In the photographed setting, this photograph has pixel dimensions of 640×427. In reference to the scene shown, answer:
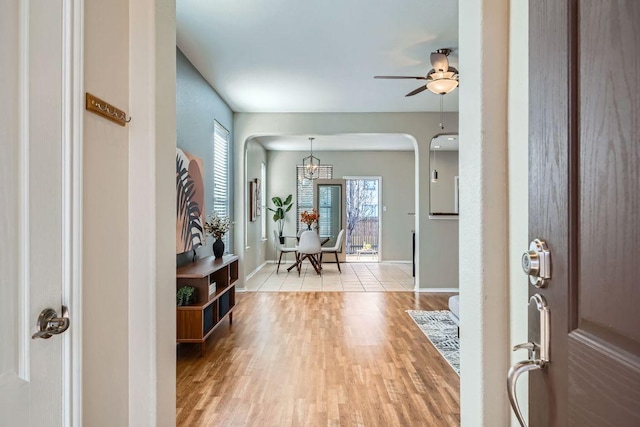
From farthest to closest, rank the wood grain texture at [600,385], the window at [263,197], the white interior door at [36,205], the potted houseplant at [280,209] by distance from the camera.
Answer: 1. the potted houseplant at [280,209]
2. the window at [263,197]
3. the white interior door at [36,205]
4. the wood grain texture at [600,385]

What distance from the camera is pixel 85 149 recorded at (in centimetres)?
106

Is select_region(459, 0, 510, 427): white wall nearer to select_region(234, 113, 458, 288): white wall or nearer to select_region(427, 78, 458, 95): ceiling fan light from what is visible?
select_region(427, 78, 458, 95): ceiling fan light

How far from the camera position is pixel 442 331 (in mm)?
3463

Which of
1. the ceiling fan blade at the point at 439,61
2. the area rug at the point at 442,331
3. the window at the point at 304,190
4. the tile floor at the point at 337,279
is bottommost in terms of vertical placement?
the tile floor at the point at 337,279

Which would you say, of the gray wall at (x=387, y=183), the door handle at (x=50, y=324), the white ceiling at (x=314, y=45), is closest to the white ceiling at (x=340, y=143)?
the gray wall at (x=387, y=183)

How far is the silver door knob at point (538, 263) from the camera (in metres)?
0.68

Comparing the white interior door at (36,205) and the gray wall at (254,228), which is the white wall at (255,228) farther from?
the white interior door at (36,205)

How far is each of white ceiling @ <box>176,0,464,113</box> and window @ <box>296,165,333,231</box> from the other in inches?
147

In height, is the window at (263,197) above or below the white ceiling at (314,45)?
below

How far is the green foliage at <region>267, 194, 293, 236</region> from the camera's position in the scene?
830cm

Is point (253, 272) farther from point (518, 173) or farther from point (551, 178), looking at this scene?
point (551, 178)

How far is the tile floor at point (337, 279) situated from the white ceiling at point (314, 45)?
2.82 meters

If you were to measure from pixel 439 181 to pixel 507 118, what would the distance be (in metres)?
7.93

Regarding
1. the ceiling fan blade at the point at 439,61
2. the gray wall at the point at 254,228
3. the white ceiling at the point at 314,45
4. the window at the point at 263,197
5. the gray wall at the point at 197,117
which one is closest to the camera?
the white ceiling at the point at 314,45
